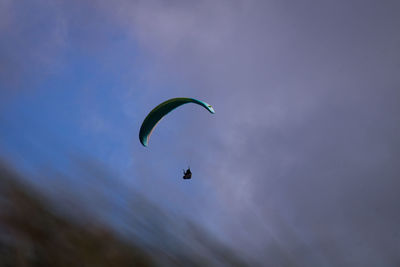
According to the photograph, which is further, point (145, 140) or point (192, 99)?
point (145, 140)

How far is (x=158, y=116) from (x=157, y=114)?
→ 17.5 inches

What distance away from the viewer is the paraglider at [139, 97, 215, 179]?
46.4 m

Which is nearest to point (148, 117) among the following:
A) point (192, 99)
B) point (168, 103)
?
point (168, 103)

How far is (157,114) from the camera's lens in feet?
158

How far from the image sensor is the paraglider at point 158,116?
46419mm

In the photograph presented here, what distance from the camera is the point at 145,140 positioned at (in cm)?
5103

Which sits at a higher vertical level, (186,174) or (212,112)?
(212,112)

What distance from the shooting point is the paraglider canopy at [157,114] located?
46206 millimetres

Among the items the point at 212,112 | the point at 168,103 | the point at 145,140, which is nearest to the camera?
the point at 212,112

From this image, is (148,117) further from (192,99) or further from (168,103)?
(192,99)

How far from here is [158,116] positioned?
48.5 meters

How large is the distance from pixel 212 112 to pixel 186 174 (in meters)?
10.9

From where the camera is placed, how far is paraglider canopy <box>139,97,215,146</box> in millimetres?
46206

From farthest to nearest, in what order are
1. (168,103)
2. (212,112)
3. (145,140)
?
1. (145,140)
2. (168,103)
3. (212,112)
